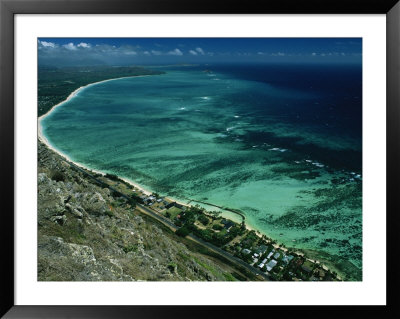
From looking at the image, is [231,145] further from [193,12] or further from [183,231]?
[193,12]

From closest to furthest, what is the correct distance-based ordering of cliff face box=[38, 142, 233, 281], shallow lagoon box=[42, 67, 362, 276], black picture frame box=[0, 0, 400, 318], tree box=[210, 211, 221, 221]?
1. black picture frame box=[0, 0, 400, 318]
2. cliff face box=[38, 142, 233, 281]
3. tree box=[210, 211, 221, 221]
4. shallow lagoon box=[42, 67, 362, 276]

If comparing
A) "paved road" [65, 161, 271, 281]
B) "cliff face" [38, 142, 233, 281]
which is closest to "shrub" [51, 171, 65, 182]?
"cliff face" [38, 142, 233, 281]

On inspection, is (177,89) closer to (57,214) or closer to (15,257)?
(57,214)

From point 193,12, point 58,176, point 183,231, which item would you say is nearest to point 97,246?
point 58,176

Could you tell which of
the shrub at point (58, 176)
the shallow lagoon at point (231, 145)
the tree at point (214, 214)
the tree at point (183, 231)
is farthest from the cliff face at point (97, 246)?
the shallow lagoon at point (231, 145)

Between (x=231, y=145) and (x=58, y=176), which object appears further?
(x=231, y=145)

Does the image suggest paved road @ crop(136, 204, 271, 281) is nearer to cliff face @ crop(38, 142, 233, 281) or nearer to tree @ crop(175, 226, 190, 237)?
tree @ crop(175, 226, 190, 237)
